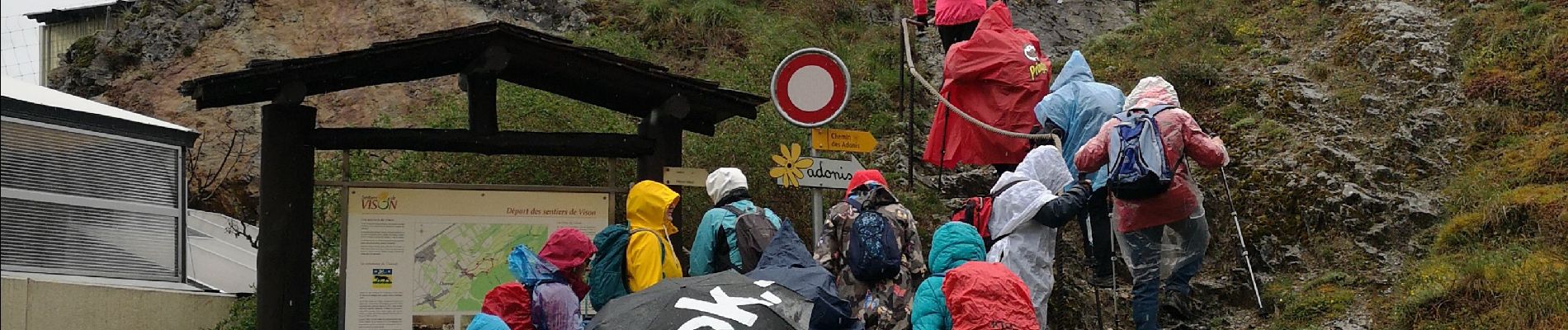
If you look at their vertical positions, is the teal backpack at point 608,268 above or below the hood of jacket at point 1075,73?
below

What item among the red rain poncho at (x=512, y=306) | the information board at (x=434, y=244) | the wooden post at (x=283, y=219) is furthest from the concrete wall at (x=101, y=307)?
the red rain poncho at (x=512, y=306)

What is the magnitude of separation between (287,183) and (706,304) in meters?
5.77

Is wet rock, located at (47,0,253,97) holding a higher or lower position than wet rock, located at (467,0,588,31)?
lower

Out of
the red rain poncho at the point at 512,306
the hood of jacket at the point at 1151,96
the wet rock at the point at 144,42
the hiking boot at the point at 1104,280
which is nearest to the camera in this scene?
the red rain poncho at the point at 512,306

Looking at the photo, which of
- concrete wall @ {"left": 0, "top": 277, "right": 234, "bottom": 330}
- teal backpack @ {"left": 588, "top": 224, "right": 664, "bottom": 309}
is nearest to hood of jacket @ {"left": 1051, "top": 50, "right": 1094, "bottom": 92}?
teal backpack @ {"left": 588, "top": 224, "right": 664, "bottom": 309}

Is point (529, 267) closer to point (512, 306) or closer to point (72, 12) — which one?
point (512, 306)

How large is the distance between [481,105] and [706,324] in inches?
230

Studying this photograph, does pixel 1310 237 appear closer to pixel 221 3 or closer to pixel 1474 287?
pixel 1474 287

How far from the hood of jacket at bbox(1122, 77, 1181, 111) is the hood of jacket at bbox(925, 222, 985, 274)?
2.70m

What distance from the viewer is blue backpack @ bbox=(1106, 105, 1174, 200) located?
886 centimetres

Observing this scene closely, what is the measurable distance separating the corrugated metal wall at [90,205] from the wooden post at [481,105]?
2.81 metres

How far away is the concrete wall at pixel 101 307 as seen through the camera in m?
9.39

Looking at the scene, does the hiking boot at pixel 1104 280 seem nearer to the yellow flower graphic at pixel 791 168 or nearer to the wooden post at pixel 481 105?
the yellow flower graphic at pixel 791 168

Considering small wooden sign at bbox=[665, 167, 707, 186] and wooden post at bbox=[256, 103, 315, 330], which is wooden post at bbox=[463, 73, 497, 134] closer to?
wooden post at bbox=[256, 103, 315, 330]
